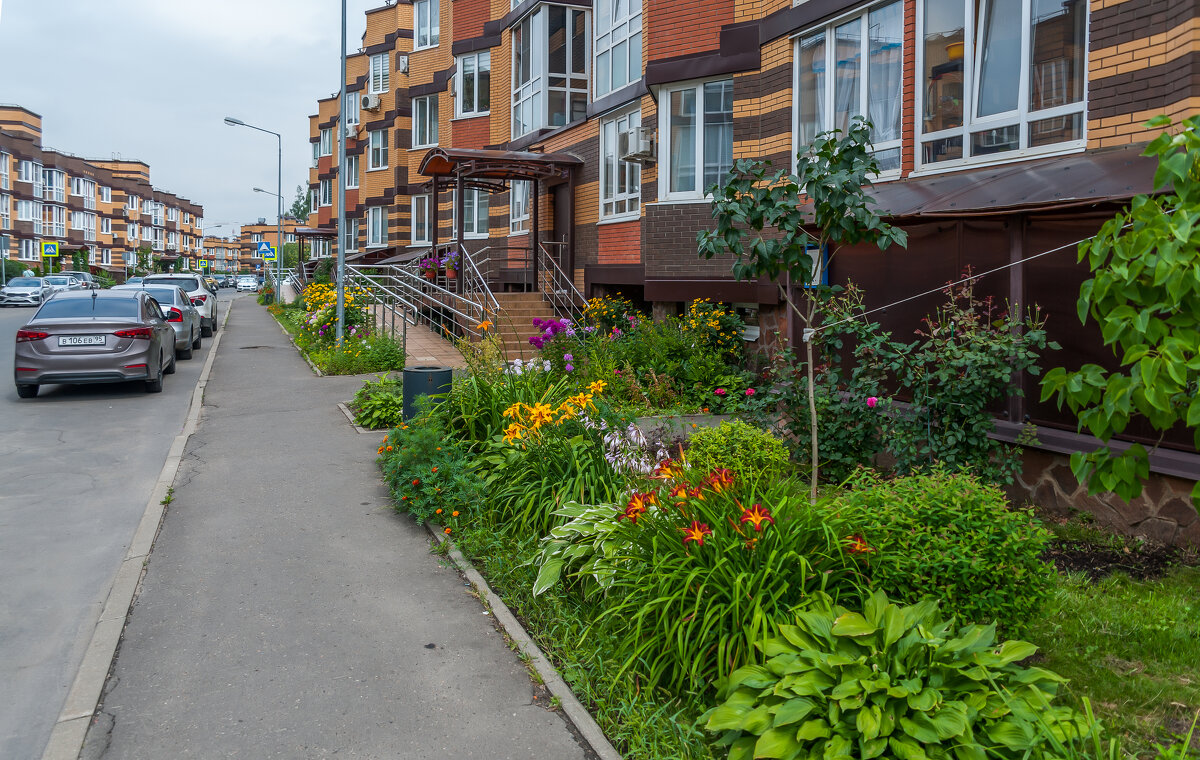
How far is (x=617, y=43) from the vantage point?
57.8 ft

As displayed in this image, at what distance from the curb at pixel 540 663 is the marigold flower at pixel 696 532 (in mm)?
978

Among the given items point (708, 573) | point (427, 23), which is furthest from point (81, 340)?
point (427, 23)

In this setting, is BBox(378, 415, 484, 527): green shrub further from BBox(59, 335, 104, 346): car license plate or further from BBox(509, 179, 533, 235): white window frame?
BBox(509, 179, 533, 235): white window frame

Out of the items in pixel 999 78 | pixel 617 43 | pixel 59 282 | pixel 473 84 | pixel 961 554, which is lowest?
pixel 961 554

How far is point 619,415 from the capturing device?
777 cm

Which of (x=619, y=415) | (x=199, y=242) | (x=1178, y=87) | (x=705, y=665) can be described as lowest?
(x=705, y=665)

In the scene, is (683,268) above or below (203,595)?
above

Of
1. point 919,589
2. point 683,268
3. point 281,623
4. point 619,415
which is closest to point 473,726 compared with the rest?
point 281,623

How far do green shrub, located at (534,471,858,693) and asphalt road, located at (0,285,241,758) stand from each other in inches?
114

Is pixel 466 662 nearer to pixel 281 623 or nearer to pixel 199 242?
pixel 281 623

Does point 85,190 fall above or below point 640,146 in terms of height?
above

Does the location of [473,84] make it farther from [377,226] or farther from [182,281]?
[377,226]

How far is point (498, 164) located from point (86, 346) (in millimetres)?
8794

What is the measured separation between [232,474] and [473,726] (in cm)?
589
